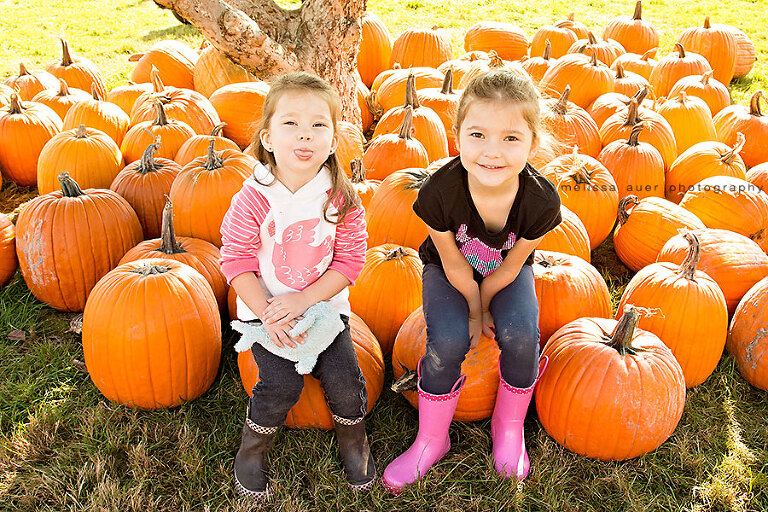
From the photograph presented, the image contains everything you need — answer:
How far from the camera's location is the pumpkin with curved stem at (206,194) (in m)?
3.52

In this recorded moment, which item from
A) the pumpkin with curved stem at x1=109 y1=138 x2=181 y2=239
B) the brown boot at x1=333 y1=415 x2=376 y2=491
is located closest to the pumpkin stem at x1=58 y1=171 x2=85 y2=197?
the pumpkin with curved stem at x1=109 y1=138 x2=181 y2=239

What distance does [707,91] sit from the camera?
5531 millimetres

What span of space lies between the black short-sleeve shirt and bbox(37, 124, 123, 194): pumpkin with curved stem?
2512 millimetres

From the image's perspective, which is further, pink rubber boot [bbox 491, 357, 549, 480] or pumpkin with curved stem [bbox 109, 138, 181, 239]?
pumpkin with curved stem [bbox 109, 138, 181, 239]

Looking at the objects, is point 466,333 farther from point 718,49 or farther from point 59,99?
point 718,49

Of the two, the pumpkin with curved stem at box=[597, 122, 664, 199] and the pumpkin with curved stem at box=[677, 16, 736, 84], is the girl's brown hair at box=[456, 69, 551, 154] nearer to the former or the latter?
the pumpkin with curved stem at box=[597, 122, 664, 199]

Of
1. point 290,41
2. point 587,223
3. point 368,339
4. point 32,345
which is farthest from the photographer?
point 290,41

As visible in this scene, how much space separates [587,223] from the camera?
3.92m

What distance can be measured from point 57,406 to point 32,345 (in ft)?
1.90

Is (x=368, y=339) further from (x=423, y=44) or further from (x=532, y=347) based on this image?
(x=423, y=44)

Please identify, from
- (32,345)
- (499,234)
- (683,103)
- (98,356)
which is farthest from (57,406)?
(683,103)

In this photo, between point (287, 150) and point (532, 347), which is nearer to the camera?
point (287, 150)

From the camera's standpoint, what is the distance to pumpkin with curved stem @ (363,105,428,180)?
160 inches

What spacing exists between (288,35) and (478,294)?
10.3 ft
